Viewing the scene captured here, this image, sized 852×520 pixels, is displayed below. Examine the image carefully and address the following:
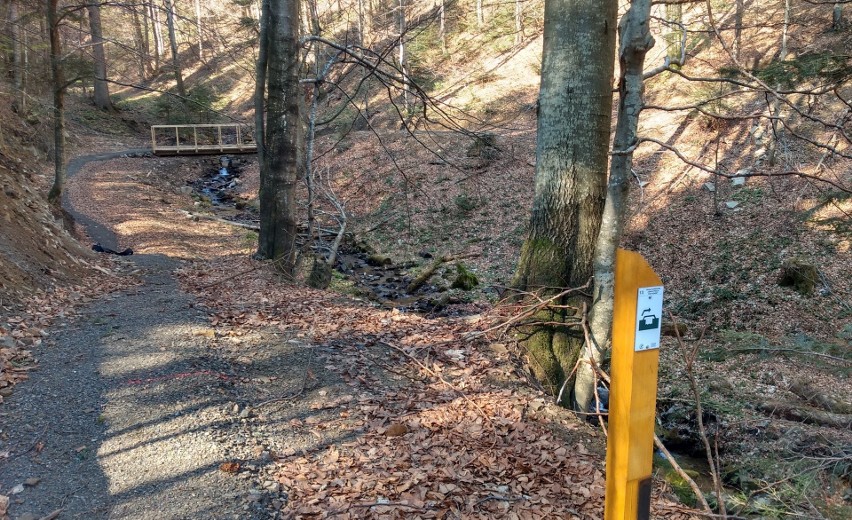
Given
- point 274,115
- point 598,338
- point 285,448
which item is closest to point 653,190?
point 274,115

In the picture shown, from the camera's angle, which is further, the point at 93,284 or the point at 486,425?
the point at 93,284

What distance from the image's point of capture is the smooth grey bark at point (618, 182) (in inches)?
163

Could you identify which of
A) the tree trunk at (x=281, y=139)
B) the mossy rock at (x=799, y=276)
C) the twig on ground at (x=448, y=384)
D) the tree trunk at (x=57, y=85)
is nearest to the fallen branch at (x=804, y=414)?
the mossy rock at (x=799, y=276)

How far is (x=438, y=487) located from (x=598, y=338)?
2.05m

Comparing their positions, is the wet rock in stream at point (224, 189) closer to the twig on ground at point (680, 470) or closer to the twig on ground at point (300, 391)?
the twig on ground at point (300, 391)

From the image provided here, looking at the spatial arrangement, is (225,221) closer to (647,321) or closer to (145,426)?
(145,426)

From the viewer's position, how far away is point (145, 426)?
404 cm

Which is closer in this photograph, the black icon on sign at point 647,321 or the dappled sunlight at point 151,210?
the black icon on sign at point 647,321

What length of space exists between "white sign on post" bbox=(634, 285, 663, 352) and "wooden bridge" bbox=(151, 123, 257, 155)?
25162 millimetres

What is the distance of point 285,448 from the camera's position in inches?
156

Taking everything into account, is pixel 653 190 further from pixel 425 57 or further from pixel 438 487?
pixel 425 57

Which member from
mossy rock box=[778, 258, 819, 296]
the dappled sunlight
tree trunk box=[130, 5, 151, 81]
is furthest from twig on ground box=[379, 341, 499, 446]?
mossy rock box=[778, 258, 819, 296]

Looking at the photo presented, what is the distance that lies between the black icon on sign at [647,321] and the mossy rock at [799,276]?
29.9ft

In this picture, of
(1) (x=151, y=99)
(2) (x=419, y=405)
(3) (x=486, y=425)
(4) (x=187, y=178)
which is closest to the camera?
(3) (x=486, y=425)
